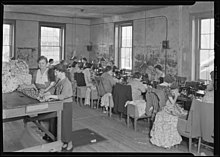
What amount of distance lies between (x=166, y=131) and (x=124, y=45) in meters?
4.06

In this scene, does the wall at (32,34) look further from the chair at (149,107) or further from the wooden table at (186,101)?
the wooden table at (186,101)

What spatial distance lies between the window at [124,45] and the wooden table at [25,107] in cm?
399

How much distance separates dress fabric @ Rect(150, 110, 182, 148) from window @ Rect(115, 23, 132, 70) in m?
3.53

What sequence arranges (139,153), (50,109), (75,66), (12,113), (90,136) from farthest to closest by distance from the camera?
(75,66) < (90,136) < (139,153) < (50,109) < (12,113)

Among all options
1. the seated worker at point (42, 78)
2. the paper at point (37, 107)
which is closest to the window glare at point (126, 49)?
the seated worker at point (42, 78)

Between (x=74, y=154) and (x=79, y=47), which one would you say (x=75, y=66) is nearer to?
(x=79, y=47)

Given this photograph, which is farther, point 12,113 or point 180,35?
point 180,35

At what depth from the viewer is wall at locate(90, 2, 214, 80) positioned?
5.67 m

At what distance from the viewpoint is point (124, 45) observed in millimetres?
7219

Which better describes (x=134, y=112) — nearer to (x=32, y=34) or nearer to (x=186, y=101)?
(x=186, y=101)

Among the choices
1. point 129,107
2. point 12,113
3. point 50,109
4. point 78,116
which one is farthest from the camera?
point 78,116

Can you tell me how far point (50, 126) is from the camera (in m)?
3.61
